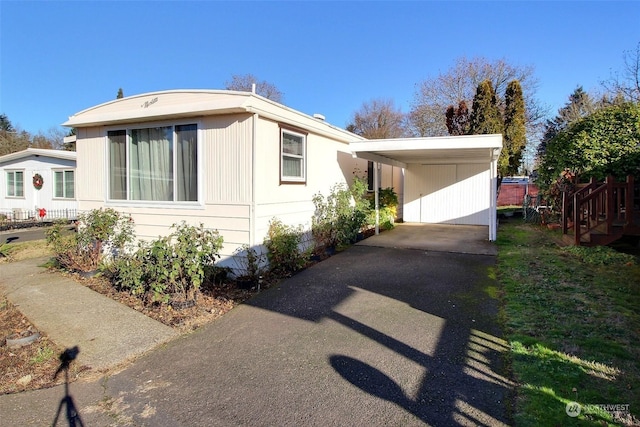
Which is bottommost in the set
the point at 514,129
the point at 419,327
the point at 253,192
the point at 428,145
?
the point at 419,327

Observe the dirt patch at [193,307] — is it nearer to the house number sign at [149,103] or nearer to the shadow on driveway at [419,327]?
the shadow on driveway at [419,327]

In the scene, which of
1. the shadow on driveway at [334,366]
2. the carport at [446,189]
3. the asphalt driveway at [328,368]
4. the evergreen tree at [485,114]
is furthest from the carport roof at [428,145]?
the evergreen tree at [485,114]

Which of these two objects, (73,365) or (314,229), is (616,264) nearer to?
(314,229)

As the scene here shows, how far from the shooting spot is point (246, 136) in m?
6.10

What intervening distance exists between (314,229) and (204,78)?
857 inches

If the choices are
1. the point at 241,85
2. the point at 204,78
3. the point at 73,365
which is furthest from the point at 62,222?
the point at 241,85

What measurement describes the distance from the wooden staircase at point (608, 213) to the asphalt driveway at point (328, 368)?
4.01 m

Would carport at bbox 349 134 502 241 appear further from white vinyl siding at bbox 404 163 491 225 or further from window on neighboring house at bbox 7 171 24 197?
window on neighboring house at bbox 7 171 24 197

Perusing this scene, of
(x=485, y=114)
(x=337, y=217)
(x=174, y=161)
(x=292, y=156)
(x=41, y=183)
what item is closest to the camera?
(x=174, y=161)

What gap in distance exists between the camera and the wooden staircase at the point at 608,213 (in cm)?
699

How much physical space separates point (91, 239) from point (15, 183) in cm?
1484

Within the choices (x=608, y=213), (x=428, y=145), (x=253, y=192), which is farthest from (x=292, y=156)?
(x=608, y=213)

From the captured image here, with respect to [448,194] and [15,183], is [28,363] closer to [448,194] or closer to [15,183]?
[448,194]

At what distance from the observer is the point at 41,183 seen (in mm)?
16469
